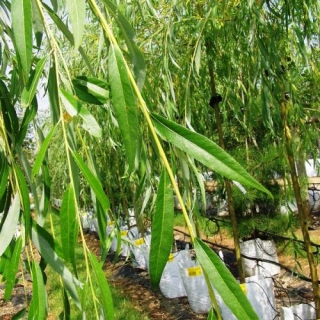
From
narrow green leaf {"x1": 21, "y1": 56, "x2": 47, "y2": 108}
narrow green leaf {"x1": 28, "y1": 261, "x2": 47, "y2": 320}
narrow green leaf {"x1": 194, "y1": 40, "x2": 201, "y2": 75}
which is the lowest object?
narrow green leaf {"x1": 28, "y1": 261, "x2": 47, "y2": 320}

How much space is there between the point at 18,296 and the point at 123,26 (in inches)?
155

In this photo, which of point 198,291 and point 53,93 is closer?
point 53,93

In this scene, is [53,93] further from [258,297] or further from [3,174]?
[258,297]

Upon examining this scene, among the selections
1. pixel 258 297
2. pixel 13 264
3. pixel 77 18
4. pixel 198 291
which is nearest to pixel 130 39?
pixel 77 18

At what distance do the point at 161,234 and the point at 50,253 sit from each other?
0.19 meters

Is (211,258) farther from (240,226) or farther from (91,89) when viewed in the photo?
(240,226)

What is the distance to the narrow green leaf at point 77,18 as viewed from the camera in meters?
0.34

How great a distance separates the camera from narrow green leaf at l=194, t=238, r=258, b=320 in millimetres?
301

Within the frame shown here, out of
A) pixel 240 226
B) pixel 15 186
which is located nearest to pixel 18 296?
pixel 240 226

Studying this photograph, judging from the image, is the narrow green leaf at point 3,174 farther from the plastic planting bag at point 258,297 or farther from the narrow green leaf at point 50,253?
the plastic planting bag at point 258,297

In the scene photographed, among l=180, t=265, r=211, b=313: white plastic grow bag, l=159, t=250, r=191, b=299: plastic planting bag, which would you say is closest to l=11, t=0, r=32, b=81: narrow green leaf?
l=180, t=265, r=211, b=313: white plastic grow bag

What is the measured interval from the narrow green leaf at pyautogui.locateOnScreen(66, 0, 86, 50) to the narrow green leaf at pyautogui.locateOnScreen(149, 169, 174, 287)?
0.13 metres

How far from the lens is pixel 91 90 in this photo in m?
0.47

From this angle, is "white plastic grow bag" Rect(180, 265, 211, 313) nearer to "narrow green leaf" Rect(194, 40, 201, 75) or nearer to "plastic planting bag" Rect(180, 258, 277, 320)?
"plastic planting bag" Rect(180, 258, 277, 320)
